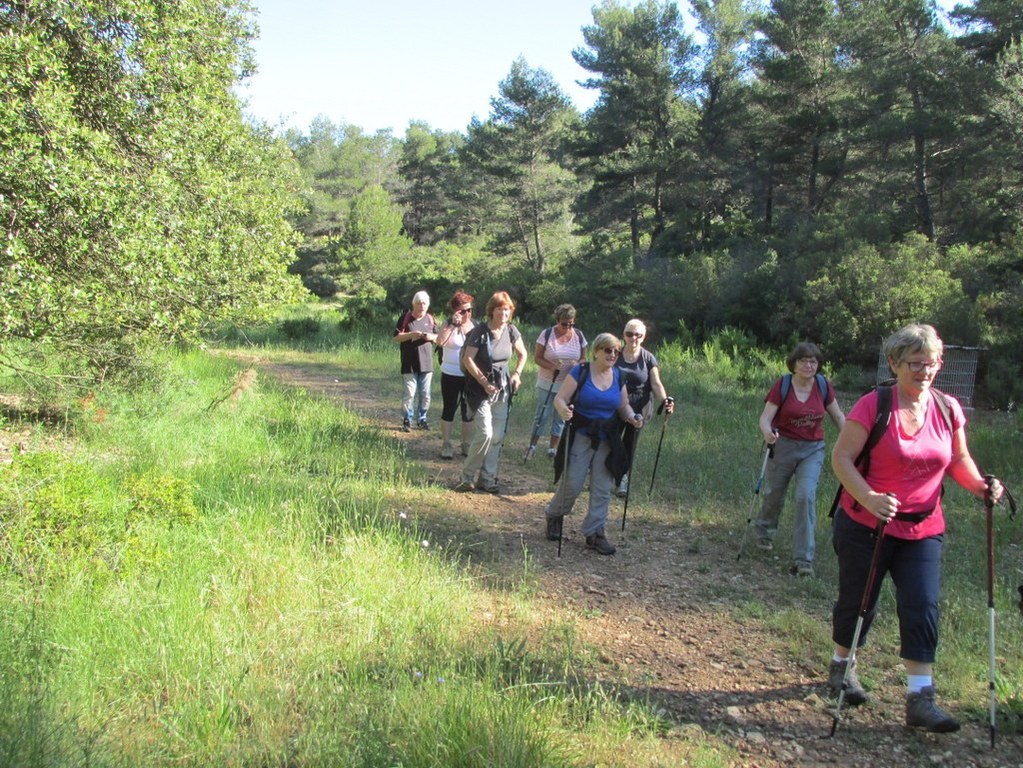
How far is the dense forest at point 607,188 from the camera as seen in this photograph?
6910 millimetres

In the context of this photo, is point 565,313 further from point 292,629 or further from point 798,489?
point 292,629

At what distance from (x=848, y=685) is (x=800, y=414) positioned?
2.55m

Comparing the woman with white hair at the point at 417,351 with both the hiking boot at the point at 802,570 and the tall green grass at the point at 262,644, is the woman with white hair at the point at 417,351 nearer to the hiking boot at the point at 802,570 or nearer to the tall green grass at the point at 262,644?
the tall green grass at the point at 262,644

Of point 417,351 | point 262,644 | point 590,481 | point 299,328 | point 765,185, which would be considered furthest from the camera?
point 765,185

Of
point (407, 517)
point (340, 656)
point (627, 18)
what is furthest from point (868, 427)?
point (627, 18)

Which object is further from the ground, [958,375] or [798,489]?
[958,375]

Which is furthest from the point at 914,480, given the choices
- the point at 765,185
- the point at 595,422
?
the point at 765,185

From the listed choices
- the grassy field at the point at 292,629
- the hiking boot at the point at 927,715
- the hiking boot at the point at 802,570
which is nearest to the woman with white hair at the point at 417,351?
the grassy field at the point at 292,629

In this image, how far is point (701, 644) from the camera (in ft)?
16.3

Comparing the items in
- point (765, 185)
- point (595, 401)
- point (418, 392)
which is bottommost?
point (418, 392)

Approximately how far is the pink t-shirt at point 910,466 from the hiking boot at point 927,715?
0.76 metres

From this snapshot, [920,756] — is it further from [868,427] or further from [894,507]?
[868,427]

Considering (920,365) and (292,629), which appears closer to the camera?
(920,365)

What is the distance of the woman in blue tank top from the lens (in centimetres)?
630
